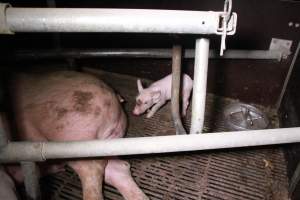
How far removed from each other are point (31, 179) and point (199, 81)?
745 mm

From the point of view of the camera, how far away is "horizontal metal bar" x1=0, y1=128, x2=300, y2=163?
0.95 metres

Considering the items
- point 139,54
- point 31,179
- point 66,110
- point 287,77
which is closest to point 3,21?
point 31,179

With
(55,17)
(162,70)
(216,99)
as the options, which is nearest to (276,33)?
(216,99)

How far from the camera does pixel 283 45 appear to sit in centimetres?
193

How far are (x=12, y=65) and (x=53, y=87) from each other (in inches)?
35.6

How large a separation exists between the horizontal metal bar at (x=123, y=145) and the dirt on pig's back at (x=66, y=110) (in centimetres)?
48

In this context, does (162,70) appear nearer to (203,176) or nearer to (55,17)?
(203,176)

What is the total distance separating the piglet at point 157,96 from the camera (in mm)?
2055

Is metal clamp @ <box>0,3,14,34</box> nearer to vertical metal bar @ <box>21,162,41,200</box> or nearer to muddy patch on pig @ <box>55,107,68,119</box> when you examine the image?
vertical metal bar @ <box>21,162,41,200</box>

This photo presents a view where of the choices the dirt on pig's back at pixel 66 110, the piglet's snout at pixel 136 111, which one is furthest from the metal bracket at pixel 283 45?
the dirt on pig's back at pixel 66 110

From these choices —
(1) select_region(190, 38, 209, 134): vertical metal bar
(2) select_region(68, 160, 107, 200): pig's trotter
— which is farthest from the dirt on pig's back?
(1) select_region(190, 38, 209, 134): vertical metal bar

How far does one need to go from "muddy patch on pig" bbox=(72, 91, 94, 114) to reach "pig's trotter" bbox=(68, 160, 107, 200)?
26 cm

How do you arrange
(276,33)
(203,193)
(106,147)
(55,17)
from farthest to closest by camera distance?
(276,33), (203,193), (106,147), (55,17)

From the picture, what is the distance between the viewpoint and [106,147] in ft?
3.11
